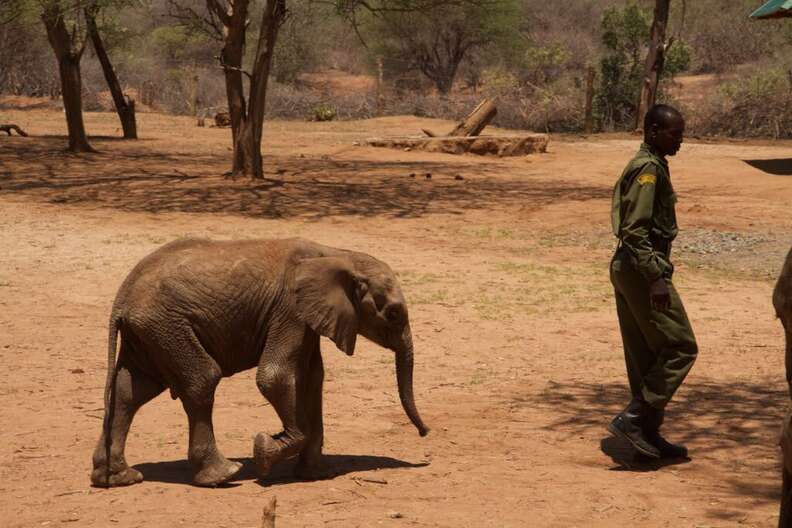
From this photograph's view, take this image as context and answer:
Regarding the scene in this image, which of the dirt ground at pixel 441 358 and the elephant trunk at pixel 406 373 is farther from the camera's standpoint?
the elephant trunk at pixel 406 373

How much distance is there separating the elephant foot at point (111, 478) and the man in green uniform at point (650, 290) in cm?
232

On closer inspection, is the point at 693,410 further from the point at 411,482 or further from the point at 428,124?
the point at 428,124

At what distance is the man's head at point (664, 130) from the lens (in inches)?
233

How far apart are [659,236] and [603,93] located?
2717cm

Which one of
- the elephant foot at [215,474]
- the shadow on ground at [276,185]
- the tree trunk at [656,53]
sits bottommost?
the elephant foot at [215,474]

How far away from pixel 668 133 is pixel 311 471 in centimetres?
233

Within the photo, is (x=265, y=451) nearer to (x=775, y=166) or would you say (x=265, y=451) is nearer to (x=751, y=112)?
(x=775, y=166)

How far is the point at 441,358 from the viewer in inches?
339

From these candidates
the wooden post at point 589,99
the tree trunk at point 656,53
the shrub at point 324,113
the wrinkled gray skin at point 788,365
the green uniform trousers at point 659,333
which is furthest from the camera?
the shrub at point 324,113

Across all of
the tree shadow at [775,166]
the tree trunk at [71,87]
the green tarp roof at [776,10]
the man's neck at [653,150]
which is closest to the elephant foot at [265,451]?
the man's neck at [653,150]

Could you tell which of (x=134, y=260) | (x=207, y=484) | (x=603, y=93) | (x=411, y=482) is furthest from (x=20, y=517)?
(x=603, y=93)

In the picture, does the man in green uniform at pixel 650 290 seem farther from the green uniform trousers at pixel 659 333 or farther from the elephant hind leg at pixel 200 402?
the elephant hind leg at pixel 200 402

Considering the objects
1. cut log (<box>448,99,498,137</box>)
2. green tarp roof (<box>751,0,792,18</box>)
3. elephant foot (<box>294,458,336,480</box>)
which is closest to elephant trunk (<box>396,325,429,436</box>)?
elephant foot (<box>294,458,336,480</box>)

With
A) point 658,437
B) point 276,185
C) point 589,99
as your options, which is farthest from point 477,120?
point 658,437
